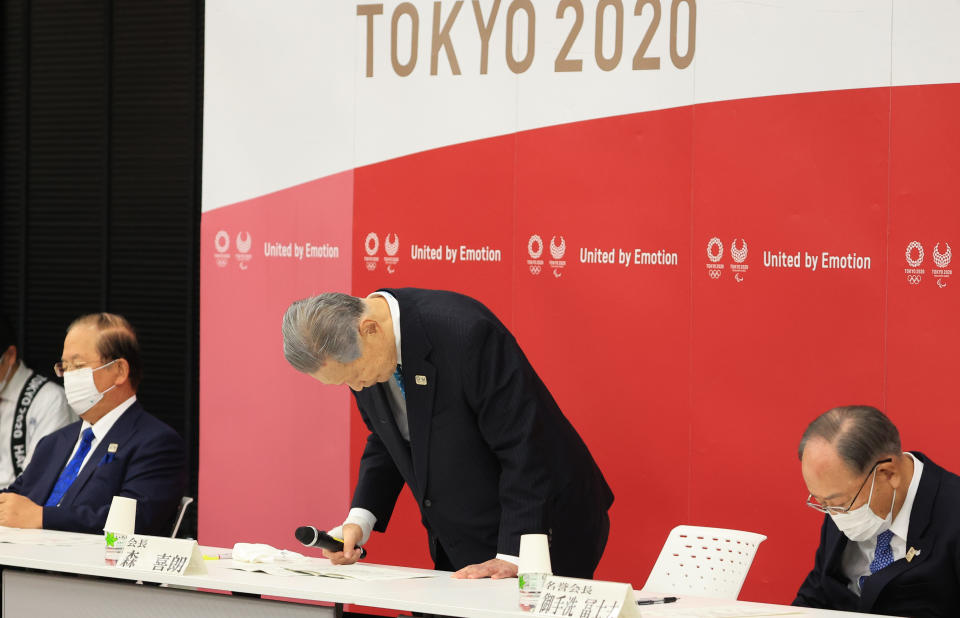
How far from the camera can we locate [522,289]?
13.9 ft

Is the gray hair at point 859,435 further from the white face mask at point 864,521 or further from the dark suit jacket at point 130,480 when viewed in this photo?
the dark suit jacket at point 130,480

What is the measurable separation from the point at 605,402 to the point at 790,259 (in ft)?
2.50

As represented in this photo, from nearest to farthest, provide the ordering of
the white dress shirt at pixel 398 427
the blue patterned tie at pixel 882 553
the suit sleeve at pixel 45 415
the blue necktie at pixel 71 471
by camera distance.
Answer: the blue patterned tie at pixel 882 553
the white dress shirt at pixel 398 427
the blue necktie at pixel 71 471
the suit sleeve at pixel 45 415

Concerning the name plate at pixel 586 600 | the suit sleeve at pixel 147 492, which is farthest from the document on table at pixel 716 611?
the suit sleeve at pixel 147 492

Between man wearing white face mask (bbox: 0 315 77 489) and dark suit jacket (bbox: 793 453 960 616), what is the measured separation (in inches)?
121

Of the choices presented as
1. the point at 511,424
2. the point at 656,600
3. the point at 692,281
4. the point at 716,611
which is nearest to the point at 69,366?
the point at 511,424

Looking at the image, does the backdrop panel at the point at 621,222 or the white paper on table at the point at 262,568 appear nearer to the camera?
the white paper on table at the point at 262,568

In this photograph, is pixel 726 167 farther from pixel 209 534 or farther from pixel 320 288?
pixel 209 534

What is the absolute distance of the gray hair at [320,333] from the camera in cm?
281

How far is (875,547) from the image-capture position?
2783mm

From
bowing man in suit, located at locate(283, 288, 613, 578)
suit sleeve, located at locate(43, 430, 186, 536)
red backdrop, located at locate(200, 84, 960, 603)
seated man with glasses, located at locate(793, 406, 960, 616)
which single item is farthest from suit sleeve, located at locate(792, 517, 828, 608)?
suit sleeve, located at locate(43, 430, 186, 536)

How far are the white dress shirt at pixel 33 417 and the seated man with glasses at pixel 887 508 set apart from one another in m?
2.96

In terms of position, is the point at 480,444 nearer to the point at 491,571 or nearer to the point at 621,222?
the point at 491,571

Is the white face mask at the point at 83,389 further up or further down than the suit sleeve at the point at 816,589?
further up
